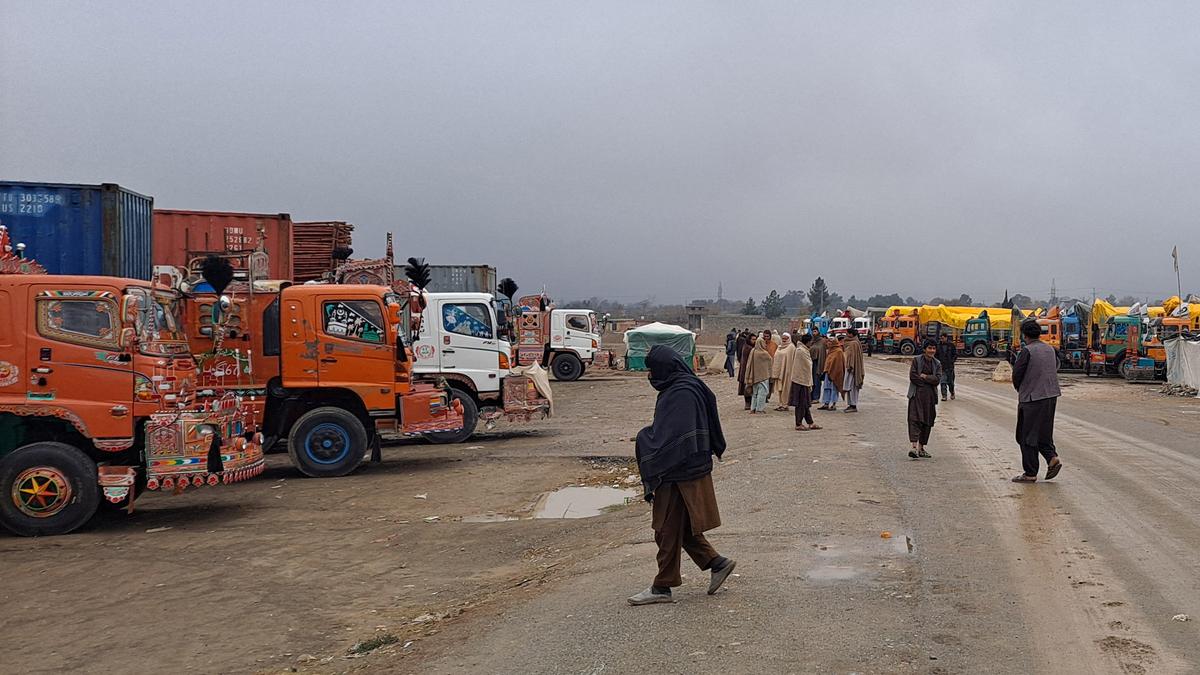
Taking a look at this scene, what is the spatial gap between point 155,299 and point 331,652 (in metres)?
5.60

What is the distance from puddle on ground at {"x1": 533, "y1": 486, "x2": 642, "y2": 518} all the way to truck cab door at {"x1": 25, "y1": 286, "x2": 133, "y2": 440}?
434 cm

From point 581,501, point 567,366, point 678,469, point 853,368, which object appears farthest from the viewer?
point 567,366

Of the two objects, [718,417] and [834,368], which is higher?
[718,417]

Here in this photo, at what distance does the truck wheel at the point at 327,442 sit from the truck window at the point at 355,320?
1.01 m

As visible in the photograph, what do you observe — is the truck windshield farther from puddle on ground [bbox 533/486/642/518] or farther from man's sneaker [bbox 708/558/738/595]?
man's sneaker [bbox 708/558/738/595]

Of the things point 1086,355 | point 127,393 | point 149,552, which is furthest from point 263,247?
point 1086,355

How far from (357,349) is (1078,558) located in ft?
29.4

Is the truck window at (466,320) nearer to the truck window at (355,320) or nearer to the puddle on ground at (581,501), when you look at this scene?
the truck window at (355,320)

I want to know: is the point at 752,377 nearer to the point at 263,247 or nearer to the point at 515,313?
the point at 515,313

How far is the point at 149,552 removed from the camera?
29.0 ft

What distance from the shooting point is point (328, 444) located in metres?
12.8

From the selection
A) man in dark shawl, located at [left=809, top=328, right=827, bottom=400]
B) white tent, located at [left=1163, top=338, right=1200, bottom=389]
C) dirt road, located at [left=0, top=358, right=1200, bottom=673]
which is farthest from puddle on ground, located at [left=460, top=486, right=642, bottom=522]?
white tent, located at [left=1163, top=338, right=1200, bottom=389]

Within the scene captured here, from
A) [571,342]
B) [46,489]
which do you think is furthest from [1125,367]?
[46,489]

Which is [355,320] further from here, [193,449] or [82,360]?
[82,360]
